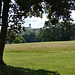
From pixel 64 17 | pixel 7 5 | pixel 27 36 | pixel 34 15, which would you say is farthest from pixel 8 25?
pixel 27 36

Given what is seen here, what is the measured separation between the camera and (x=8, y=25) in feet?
52.6

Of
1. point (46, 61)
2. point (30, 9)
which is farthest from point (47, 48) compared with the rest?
point (30, 9)

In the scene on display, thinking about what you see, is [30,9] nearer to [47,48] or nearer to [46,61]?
[46,61]

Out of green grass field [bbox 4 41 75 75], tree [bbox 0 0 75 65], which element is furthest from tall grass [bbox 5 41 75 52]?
tree [bbox 0 0 75 65]

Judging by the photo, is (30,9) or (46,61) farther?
(46,61)

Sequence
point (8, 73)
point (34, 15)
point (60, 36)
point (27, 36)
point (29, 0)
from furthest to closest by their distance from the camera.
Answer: point (27, 36) < point (60, 36) < point (34, 15) < point (29, 0) < point (8, 73)

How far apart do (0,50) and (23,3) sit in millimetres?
5350

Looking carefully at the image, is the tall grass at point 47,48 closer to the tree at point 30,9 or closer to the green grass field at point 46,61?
the green grass field at point 46,61

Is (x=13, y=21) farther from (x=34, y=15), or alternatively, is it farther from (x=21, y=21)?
(x=34, y=15)

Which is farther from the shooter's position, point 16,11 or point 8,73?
point 16,11

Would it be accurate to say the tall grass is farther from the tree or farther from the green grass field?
the tree

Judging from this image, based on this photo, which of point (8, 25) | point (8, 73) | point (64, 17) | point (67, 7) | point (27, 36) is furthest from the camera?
point (27, 36)

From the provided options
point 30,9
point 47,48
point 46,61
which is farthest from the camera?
point 47,48

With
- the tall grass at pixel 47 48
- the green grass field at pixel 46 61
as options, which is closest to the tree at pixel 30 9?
the green grass field at pixel 46 61
